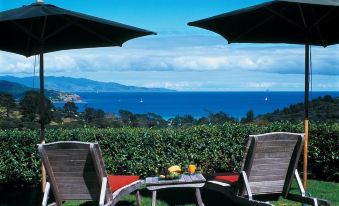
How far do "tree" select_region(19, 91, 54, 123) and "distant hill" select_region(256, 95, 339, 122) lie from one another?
14.7 ft

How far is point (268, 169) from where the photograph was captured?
18.1 feet

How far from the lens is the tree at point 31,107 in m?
9.50

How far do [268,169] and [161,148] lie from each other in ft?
9.56

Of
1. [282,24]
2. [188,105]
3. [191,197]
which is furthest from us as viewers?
[188,105]

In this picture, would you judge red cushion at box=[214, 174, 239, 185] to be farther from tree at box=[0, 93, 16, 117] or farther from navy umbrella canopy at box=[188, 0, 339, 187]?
tree at box=[0, 93, 16, 117]

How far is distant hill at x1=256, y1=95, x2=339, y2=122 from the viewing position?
1055cm

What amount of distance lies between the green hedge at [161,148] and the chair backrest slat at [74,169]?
8.70 feet

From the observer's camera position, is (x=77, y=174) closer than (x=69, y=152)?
No

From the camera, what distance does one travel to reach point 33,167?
305 inches

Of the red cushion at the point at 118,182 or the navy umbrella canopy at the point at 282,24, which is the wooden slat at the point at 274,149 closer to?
the navy umbrella canopy at the point at 282,24

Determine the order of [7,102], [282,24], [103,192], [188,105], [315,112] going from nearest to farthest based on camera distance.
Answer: [103,192] < [282,24] < [7,102] < [315,112] < [188,105]

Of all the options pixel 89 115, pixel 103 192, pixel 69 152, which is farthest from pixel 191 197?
pixel 89 115

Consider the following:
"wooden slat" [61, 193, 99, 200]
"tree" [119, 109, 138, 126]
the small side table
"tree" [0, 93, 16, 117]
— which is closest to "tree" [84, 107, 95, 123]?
"tree" [119, 109, 138, 126]

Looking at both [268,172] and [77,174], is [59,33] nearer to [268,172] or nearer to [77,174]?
[77,174]
